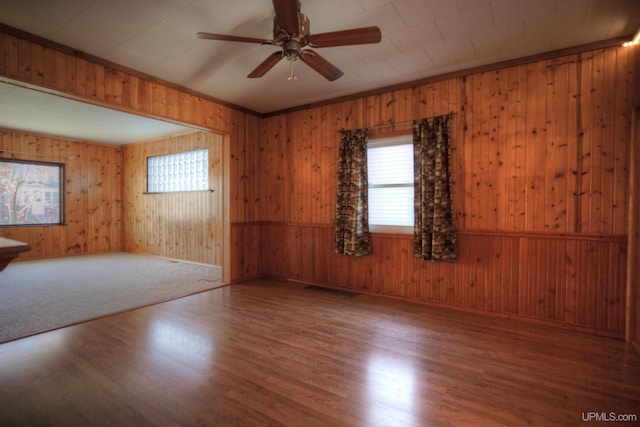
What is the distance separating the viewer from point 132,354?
2377mm

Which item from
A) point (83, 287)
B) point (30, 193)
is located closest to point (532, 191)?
point (83, 287)

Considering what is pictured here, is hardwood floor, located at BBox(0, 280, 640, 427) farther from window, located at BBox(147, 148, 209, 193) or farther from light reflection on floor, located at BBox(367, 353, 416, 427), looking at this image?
window, located at BBox(147, 148, 209, 193)

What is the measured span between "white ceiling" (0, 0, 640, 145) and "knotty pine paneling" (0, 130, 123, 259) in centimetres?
509

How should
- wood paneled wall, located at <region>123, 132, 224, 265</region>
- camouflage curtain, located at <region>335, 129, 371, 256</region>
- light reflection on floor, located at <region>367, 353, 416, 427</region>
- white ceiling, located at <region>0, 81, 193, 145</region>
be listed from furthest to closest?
wood paneled wall, located at <region>123, 132, 224, 265</region>
white ceiling, located at <region>0, 81, 193, 145</region>
camouflage curtain, located at <region>335, 129, 371, 256</region>
light reflection on floor, located at <region>367, 353, 416, 427</region>

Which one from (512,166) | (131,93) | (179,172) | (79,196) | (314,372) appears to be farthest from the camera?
(79,196)

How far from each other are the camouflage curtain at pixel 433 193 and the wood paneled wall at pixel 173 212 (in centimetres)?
338

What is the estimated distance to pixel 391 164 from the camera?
13.0ft

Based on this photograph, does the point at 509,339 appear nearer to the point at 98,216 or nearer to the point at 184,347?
the point at 184,347

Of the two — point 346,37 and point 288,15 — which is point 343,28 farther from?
point 288,15

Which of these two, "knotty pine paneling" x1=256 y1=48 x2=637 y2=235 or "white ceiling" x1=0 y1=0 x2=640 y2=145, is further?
"knotty pine paneling" x1=256 y1=48 x2=637 y2=235

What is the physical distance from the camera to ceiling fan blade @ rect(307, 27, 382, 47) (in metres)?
2.12

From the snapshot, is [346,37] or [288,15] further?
[346,37]

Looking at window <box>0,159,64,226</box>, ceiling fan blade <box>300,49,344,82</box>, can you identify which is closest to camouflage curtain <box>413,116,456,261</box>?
ceiling fan blade <box>300,49,344,82</box>

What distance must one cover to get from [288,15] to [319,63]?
2.08 ft
